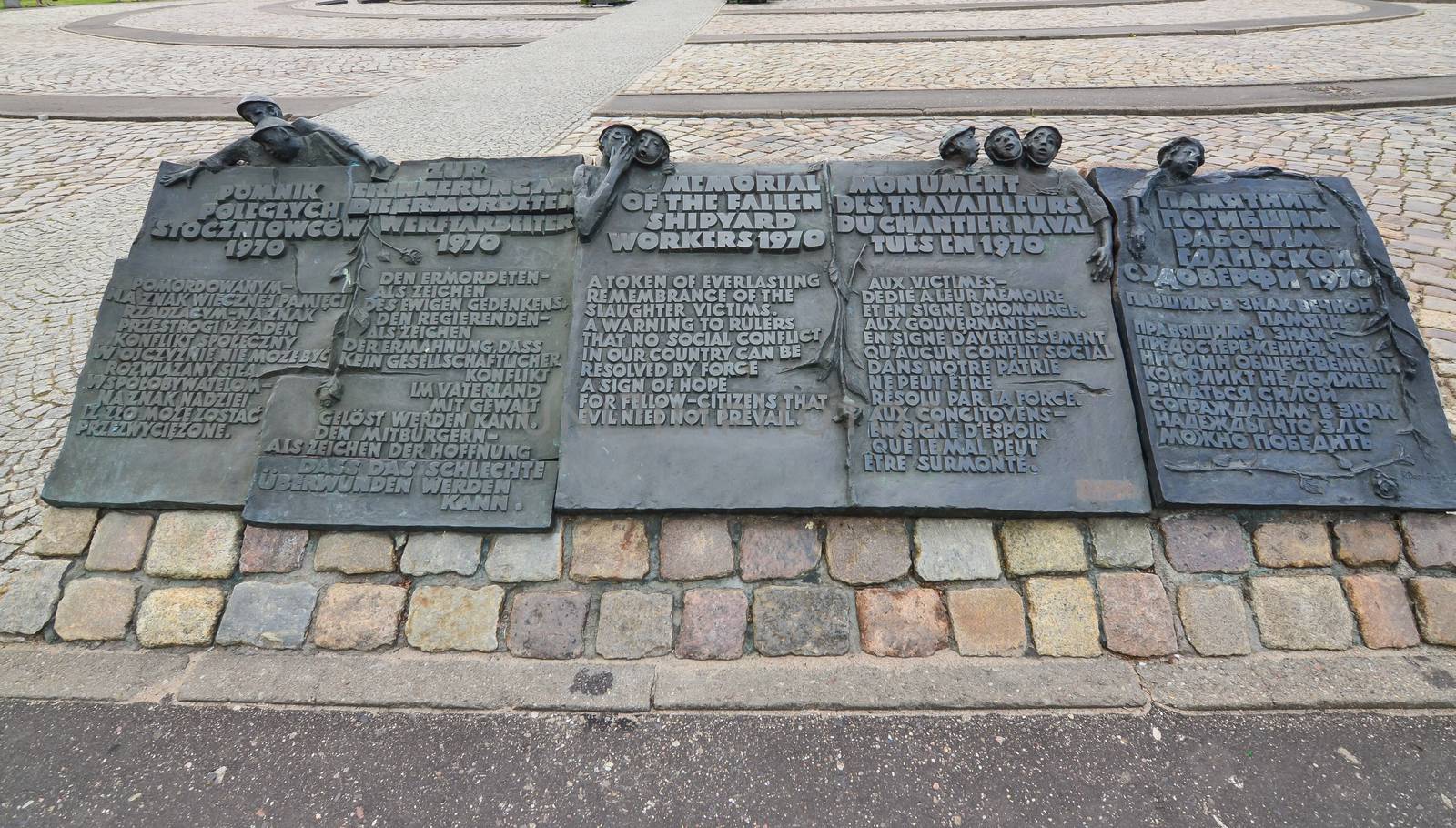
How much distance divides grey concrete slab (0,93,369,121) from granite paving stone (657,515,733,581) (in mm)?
7643

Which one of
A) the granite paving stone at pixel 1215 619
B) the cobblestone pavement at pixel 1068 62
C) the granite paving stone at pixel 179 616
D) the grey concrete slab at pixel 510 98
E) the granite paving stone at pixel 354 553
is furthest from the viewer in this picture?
the cobblestone pavement at pixel 1068 62

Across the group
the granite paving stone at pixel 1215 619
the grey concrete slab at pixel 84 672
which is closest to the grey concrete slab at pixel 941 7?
the granite paving stone at pixel 1215 619

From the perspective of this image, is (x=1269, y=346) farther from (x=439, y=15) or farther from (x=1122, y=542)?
(x=439, y=15)

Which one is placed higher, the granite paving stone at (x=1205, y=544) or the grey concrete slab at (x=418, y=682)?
the granite paving stone at (x=1205, y=544)

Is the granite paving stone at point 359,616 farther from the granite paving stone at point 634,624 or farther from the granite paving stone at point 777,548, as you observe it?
the granite paving stone at point 777,548

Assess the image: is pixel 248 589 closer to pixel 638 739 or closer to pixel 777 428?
pixel 638 739

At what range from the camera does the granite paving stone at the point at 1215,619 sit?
2938 mm

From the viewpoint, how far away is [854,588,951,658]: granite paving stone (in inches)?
116

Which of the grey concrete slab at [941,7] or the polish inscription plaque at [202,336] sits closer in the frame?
the polish inscription plaque at [202,336]

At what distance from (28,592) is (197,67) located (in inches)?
428

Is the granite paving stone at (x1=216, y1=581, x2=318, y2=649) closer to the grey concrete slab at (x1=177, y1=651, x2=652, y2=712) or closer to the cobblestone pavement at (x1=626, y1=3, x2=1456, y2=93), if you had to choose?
the grey concrete slab at (x1=177, y1=651, x2=652, y2=712)

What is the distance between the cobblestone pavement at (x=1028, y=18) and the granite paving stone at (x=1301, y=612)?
38.8ft

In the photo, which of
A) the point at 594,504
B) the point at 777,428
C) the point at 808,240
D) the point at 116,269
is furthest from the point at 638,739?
the point at 116,269

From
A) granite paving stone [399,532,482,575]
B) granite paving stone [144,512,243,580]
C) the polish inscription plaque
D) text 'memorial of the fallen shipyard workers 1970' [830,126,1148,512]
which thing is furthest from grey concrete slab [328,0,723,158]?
granite paving stone [399,532,482,575]
